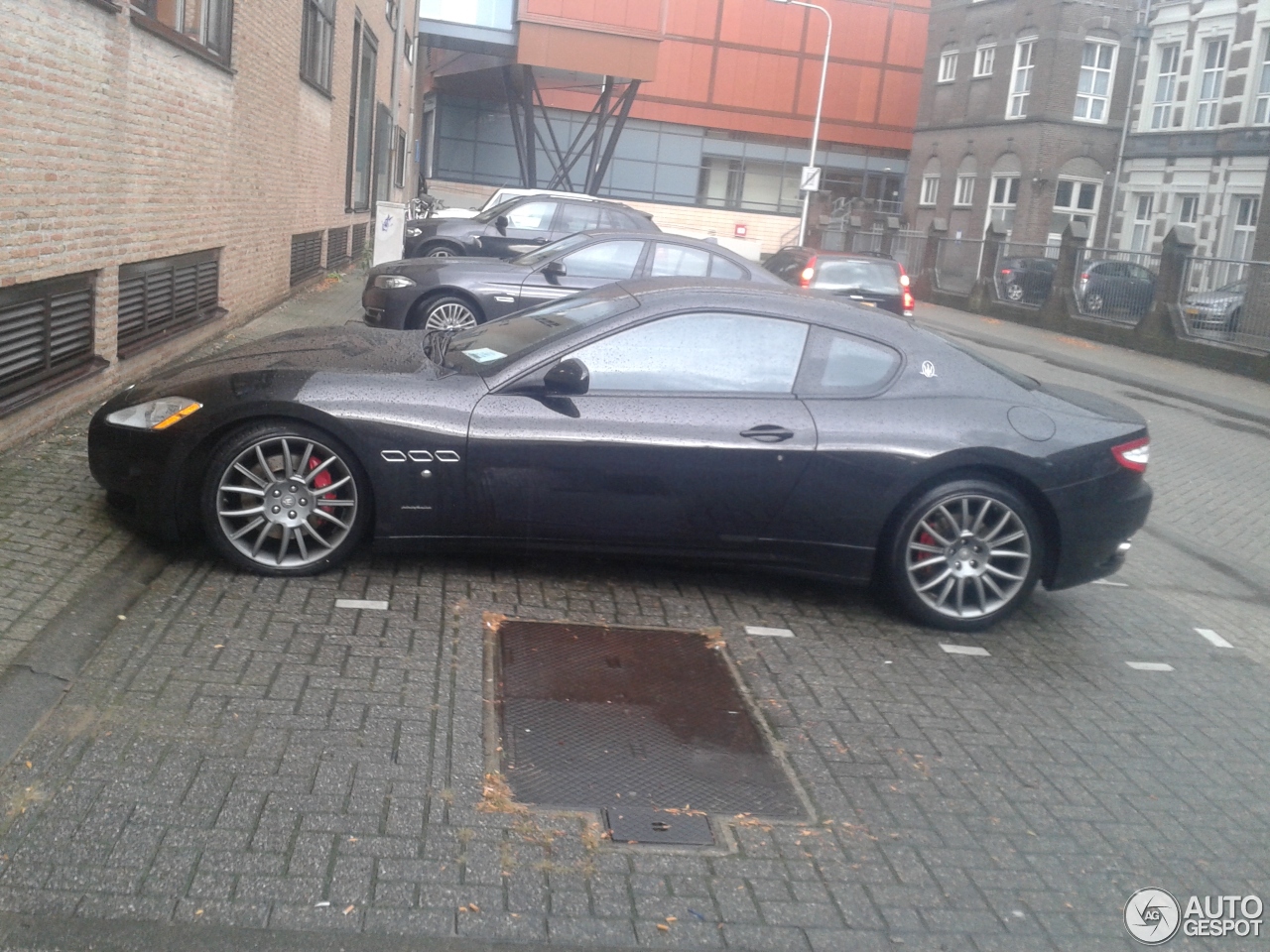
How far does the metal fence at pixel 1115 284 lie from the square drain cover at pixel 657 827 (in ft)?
76.0

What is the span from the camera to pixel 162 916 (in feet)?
10.7

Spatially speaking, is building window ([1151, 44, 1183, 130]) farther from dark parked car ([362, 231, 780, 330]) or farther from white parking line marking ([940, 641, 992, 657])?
white parking line marking ([940, 641, 992, 657])

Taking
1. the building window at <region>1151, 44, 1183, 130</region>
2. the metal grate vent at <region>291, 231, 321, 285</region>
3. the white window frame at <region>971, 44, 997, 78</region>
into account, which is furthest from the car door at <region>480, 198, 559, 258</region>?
the white window frame at <region>971, 44, 997, 78</region>

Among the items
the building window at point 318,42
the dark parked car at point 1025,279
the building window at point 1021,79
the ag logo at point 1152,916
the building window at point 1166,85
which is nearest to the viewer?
the ag logo at point 1152,916

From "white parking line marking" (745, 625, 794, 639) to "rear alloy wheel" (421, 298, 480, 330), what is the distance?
736 cm

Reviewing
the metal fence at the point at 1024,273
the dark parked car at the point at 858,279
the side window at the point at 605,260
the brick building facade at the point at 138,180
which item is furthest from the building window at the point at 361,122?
the metal fence at the point at 1024,273

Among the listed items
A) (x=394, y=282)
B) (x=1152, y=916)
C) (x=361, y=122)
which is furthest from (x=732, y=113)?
(x=1152, y=916)

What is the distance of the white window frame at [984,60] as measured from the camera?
45375 mm

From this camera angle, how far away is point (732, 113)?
55844mm

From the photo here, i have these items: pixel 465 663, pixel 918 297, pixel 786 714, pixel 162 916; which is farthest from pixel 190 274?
pixel 918 297

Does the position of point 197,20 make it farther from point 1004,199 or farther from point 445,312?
point 1004,199

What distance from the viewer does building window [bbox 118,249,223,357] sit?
9.47 metres

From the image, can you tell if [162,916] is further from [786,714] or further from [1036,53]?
[1036,53]

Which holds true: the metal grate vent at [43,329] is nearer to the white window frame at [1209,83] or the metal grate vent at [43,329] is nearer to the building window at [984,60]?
the white window frame at [1209,83]
